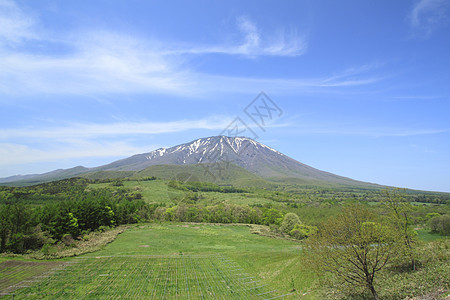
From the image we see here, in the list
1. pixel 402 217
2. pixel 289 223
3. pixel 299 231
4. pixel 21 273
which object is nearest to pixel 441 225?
pixel 299 231

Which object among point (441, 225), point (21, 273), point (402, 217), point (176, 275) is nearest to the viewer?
point (402, 217)

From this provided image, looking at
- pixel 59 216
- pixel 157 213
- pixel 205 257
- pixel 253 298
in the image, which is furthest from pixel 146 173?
pixel 253 298

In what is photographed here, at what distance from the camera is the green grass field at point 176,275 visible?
18.8 meters

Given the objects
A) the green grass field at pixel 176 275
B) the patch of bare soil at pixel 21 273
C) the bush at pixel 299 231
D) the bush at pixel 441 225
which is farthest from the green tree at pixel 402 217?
the bush at pixel 441 225

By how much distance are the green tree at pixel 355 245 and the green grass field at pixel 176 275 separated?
506 centimetres

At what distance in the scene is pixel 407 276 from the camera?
16.4 meters

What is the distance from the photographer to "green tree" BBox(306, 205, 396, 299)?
14.5 m

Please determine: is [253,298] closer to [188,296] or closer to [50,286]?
[188,296]

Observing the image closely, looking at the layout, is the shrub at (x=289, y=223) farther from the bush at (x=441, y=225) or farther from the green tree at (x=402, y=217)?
the green tree at (x=402, y=217)

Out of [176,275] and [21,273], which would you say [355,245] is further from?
[21,273]

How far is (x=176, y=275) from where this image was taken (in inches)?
906

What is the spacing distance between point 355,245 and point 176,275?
16.3 meters

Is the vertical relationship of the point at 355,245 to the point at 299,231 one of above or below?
above

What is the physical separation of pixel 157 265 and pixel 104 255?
8.31 m
